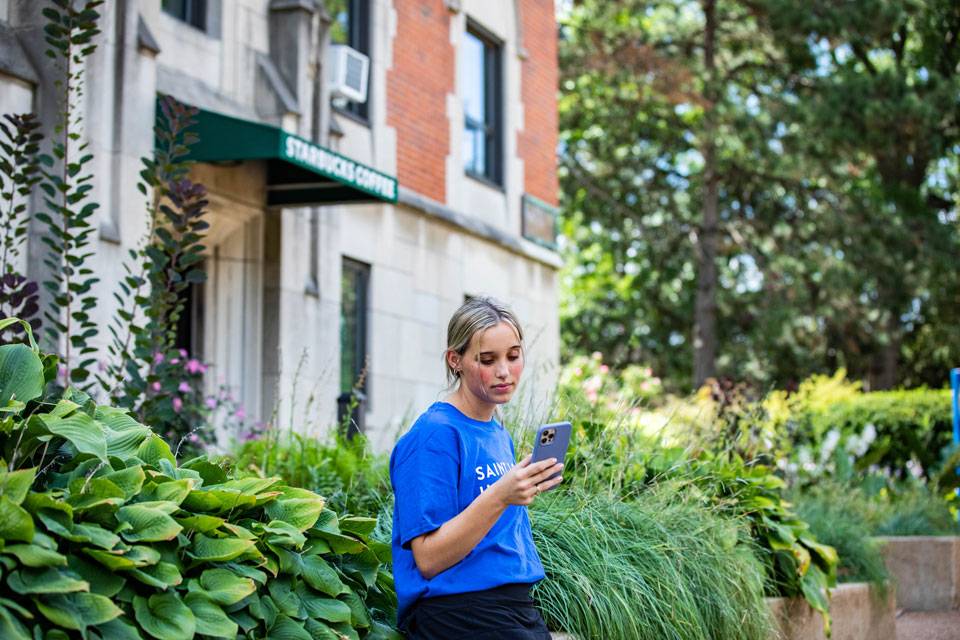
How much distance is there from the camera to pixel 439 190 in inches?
593

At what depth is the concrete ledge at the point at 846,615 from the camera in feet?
21.7

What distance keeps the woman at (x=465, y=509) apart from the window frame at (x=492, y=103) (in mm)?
12934

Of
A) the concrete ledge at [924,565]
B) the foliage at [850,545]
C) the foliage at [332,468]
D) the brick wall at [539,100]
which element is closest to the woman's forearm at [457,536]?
the foliage at [332,468]

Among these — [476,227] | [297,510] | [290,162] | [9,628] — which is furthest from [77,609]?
[476,227]

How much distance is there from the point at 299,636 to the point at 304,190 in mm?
8663

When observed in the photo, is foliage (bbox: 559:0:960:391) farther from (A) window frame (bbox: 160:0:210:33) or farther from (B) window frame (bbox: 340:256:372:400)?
(A) window frame (bbox: 160:0:210:33)

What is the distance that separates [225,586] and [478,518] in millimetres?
717

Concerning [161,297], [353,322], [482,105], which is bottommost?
[161,297]

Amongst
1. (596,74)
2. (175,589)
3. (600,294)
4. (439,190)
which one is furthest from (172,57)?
(600,294)

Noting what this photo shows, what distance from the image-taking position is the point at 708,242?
25.6 m

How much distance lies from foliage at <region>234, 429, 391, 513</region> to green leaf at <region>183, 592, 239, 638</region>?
7.26 ft

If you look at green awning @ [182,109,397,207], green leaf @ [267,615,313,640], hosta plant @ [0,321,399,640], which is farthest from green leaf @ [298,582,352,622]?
green awning @ [182,109,397,207]

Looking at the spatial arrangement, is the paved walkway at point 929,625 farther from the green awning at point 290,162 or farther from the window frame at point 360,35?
the window frame at point 360,35

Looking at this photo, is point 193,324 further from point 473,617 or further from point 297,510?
point 473,617
